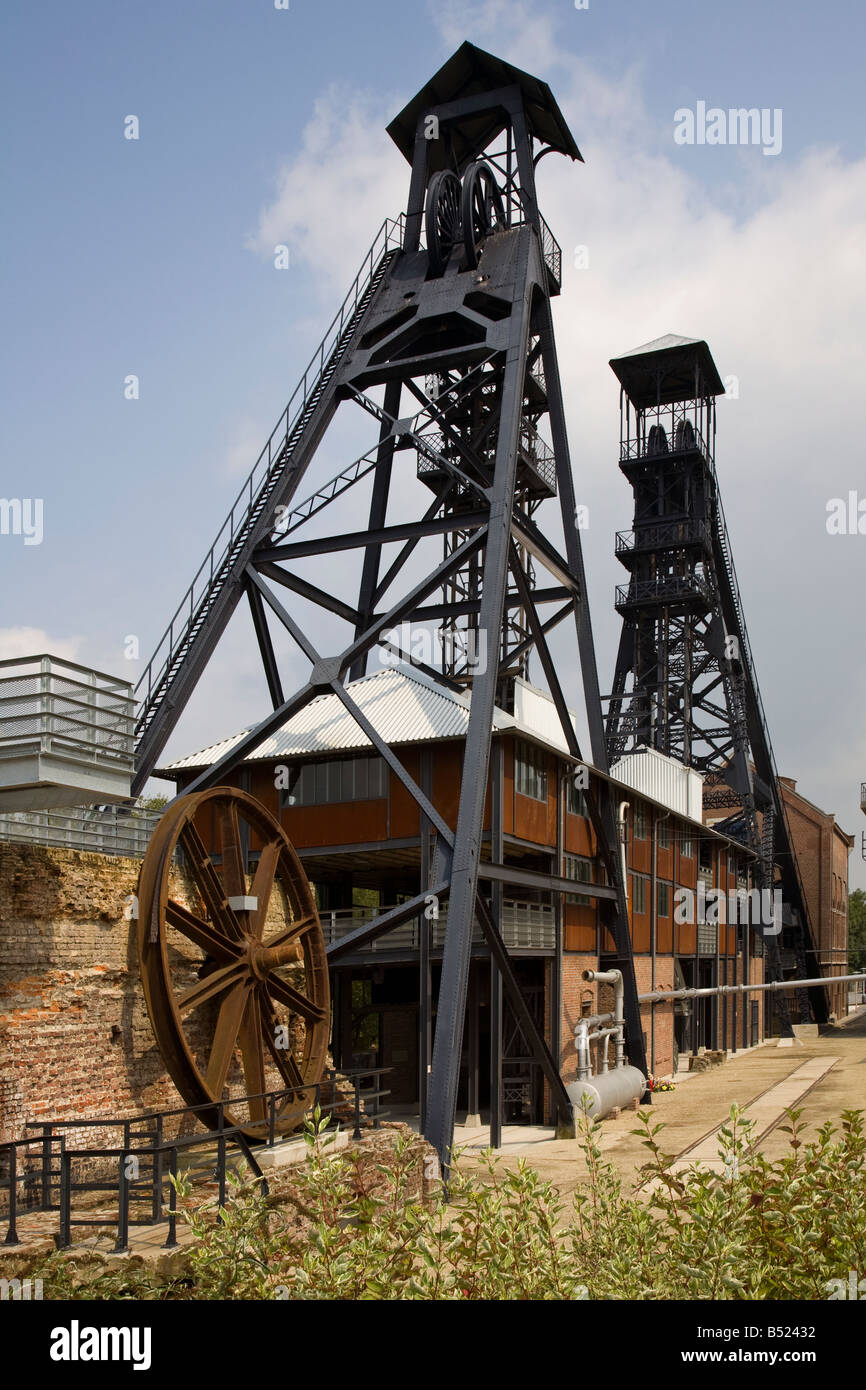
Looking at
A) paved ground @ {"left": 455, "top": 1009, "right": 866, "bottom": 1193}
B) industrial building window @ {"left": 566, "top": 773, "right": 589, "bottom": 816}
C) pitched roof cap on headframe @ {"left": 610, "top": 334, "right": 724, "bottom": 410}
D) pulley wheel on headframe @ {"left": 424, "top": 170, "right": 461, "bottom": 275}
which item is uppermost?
pitched roof cap on headframe @ {"left": 610, "top": 334, "right": 724, "bottom": 410}

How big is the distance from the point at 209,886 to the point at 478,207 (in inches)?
596

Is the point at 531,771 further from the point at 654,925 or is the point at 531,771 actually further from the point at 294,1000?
the point at 654,925

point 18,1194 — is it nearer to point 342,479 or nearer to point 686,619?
point 342,479

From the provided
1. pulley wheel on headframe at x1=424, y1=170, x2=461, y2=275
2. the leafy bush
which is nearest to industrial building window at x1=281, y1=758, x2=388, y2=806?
pulley wheel on headframe at x1=424, y1=170, x2=461, y2=275

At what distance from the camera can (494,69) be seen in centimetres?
2369

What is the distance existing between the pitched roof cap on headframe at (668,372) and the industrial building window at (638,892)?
21387mm

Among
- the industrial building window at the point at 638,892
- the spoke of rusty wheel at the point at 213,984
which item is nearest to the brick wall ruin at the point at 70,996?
the spoke of rusty wheel at the point at 213,984

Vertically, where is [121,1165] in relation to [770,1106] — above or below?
above

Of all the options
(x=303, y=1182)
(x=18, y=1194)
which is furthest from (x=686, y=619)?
(x=303, y=1182)

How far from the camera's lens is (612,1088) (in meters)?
25.0

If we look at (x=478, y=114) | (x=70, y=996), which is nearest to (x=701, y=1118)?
(x=70, y=996)

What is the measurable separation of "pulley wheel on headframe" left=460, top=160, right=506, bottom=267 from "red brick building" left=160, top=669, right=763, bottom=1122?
846cm

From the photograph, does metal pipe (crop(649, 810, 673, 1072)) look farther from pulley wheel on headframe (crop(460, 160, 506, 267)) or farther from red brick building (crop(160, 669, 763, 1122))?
pulley wheel on headframe (crop(460, 160, 506, 267))

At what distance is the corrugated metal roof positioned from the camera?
2366cm
